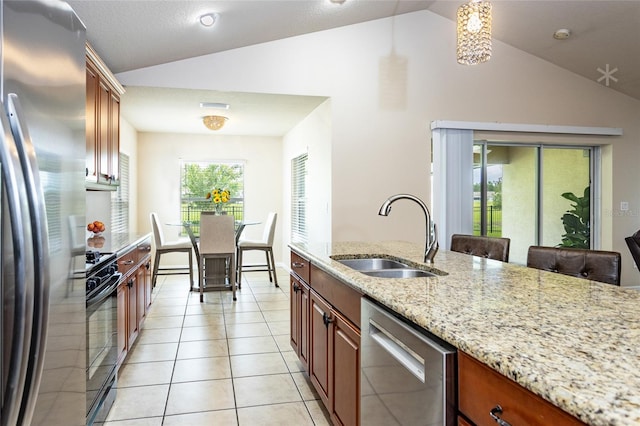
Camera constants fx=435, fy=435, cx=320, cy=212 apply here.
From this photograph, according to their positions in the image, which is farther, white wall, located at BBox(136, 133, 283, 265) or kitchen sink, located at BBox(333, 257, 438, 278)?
white wall, located at BBox(136, 133, 283, 265)

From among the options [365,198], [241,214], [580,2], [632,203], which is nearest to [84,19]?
[365,198]

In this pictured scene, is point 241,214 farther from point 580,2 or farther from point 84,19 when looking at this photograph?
point 580,2

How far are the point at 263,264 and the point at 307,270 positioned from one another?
4959mm

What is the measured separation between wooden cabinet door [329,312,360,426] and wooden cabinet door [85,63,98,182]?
1965 mm

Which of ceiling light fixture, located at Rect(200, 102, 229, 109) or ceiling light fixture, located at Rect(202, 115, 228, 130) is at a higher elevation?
ceiling light fixture, located at Rect(200, 102, 229, 109)

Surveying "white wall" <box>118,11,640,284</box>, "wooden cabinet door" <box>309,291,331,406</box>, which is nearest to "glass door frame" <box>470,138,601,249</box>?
"white wall" <box>118,11,640,284</box>

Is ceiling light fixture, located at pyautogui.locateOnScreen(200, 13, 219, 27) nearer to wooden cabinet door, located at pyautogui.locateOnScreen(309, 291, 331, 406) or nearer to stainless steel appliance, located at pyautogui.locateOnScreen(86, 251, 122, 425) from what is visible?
stainless steel appliance, located at pyautogui.locateOnScreen(86, 251, 122, 425)

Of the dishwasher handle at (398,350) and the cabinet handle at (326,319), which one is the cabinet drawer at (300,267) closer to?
the cabinet handle at (326,319)

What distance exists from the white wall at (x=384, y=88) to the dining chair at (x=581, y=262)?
2505mm

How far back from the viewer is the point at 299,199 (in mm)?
6367

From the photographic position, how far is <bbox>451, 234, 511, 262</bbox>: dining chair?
270 centimetres

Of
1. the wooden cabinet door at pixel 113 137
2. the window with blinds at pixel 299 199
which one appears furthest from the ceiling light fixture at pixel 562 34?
the wooden cabinet door at pixel 113 137

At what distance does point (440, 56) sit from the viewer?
4824 mm

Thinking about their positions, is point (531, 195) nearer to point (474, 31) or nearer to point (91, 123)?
point (474, 31)
